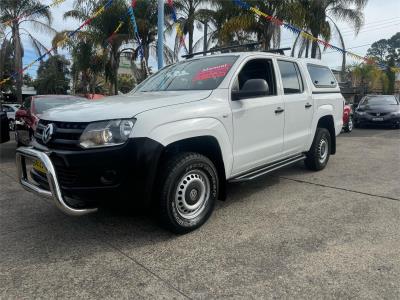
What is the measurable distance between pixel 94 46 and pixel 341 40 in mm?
12652

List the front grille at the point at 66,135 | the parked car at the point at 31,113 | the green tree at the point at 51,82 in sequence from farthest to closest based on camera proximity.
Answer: the green tree at the point at 51,82
the parked car at the point at 31,113
the front grille at the point at 66,135

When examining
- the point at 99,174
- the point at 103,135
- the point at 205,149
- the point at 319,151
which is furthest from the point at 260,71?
the point at 99,174

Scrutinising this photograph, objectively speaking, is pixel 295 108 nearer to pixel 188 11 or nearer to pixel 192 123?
pixel 192 123

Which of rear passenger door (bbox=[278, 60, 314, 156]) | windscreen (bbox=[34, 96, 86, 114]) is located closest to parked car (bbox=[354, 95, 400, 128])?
rear passenger door (bbox=[278, 60, 314, 156])

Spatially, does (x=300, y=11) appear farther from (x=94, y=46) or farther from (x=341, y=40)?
(x=94, y=46)

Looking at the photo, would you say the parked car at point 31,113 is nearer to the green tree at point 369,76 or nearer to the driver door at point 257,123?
the driver door at point 257,123

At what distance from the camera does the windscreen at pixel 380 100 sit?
15.7 metres

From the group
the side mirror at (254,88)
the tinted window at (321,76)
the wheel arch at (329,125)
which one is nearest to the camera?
the side mirror at (254,88)

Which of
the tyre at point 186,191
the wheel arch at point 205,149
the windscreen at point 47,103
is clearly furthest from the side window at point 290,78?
the windscreen at point 47,103

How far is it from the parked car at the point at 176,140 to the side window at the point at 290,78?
28mm

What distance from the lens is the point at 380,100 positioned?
16.0m

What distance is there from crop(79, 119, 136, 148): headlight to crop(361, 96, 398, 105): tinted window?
14.7m

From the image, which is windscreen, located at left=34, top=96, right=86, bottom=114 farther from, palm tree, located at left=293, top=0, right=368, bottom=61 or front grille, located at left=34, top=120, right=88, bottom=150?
palm tree, located at left=293, top=0, right=368, bottom=61

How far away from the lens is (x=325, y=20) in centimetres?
1752
